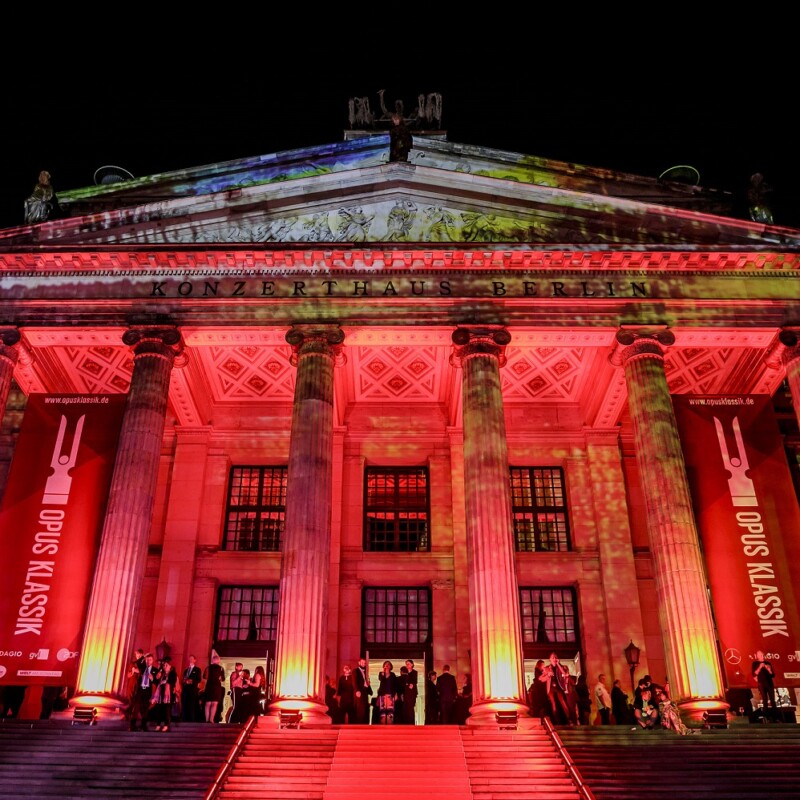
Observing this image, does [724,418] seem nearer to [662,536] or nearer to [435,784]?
[662,536]

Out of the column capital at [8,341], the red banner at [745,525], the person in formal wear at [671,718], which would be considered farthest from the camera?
the column capital at [8,341]

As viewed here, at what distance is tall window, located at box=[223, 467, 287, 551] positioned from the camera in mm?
26844

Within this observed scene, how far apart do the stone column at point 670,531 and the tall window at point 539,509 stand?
6761 millimetres

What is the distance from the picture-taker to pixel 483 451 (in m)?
20.2

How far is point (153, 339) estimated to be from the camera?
71.5 ft

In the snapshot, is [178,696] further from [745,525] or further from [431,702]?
[745,525]

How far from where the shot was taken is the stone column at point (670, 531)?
17797 millimetres

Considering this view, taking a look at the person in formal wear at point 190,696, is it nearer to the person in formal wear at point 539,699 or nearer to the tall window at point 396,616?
the person in formal wear at point 539,699

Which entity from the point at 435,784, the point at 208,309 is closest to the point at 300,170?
the point at 208,309

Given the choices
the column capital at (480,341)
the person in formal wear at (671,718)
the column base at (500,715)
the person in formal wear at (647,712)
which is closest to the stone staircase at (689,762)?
the person in formal wear at (671,718)

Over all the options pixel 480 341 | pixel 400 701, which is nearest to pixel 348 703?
pixel 400 701

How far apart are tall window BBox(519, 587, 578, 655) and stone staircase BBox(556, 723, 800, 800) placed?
30.4ft

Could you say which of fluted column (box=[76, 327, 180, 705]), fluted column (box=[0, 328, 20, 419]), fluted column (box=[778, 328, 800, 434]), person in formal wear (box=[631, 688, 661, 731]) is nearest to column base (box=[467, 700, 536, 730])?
person in formal wear (box=[631, 688, 661, 731])

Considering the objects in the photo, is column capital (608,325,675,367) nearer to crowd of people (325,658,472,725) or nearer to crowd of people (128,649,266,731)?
crowd of people (325,658,472,725)
